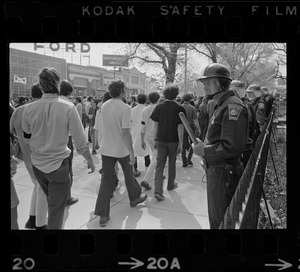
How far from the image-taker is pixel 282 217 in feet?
11.4

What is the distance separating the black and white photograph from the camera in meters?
2.26

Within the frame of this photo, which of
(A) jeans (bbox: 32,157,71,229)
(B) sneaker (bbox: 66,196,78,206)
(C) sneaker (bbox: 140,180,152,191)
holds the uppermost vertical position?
(A) jeans (bbox: 32,157,71,229)

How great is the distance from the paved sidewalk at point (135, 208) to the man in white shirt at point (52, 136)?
89 cm

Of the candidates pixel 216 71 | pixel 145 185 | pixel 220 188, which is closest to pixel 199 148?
pixel 220 188

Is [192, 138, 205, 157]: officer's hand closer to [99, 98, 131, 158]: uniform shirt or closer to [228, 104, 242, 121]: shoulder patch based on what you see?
[228, 104, 242, 121]: shoulder patch

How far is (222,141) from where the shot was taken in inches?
86.0

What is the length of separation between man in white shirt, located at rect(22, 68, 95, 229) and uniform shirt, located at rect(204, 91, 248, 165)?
1326 mm

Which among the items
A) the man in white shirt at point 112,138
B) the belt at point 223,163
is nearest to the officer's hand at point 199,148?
the belt at point 223,163

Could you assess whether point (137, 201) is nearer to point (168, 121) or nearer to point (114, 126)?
point (114, 126)

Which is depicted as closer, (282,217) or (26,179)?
(282,217)

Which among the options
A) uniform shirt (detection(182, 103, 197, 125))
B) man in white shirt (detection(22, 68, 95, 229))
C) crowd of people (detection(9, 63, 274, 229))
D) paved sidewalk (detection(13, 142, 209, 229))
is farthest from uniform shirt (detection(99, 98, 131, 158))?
uniform shirt (detection(182, 103, 197, 125))
